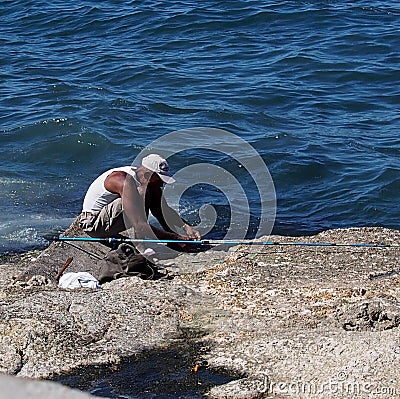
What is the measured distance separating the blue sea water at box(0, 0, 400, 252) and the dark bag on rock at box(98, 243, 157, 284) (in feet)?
7.59

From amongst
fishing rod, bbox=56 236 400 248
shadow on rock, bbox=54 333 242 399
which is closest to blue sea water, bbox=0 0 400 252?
fishing rod, bbox=56 236 400 248

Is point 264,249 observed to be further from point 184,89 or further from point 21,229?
point 184,89

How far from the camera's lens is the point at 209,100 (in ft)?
43.3

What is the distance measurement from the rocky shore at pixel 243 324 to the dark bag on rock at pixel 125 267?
18 centimetres

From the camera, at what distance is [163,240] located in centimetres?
661

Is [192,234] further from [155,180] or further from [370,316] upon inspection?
[370,316]

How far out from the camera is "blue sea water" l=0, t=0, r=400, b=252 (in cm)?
978

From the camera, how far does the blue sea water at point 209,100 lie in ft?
32.1

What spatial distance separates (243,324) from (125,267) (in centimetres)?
149

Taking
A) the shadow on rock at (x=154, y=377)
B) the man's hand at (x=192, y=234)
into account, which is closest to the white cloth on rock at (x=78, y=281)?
the man's hand at (x=192, y=234)

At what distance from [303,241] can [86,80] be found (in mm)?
8726

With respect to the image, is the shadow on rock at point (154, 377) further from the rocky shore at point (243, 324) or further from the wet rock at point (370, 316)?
the wet rock at point (370, 316)

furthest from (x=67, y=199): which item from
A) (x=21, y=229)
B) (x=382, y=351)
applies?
(x=382, y=351)

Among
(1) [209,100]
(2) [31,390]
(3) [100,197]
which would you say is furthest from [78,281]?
(1) [209,100]
